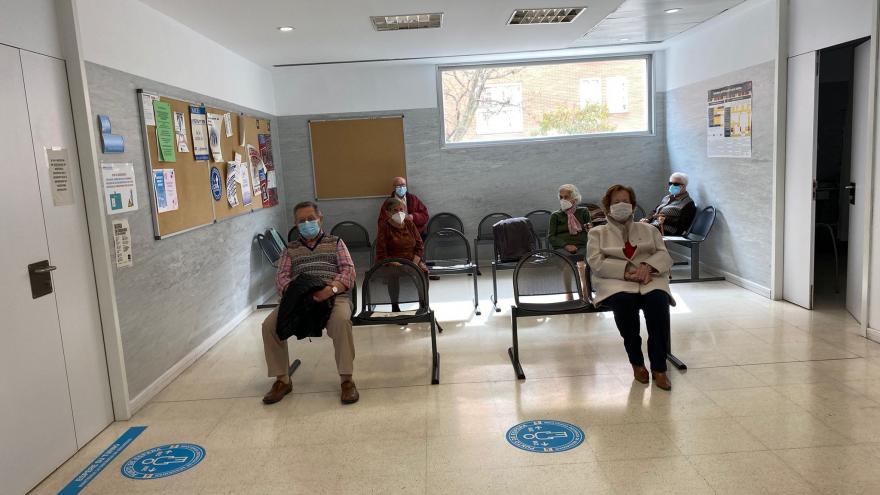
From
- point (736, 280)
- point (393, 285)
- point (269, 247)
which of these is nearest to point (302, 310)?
point (393, 285)

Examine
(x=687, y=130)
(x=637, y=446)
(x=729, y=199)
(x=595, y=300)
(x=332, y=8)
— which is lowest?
(x=637, y=446)

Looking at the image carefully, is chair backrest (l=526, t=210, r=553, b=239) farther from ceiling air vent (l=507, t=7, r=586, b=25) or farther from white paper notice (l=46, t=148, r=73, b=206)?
white paper notice (l=46, t=148, r=73, b=206)

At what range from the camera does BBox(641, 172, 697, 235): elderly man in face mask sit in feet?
22.9

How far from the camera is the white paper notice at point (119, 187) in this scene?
12.2 ft

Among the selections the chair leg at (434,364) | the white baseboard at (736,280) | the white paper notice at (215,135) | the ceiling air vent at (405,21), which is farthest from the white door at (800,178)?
the white paper notice at (215,135)

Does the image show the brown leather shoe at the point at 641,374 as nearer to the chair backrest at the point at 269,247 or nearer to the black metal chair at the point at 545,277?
the black metal chair at the point at 545,277

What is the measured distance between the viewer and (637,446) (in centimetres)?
310

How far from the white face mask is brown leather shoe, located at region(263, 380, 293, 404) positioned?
2488mm

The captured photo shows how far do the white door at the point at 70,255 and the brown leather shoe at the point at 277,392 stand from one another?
956 millimetres

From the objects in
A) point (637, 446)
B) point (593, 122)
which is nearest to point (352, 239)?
point (593, 122)

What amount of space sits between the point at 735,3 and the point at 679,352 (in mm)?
3372

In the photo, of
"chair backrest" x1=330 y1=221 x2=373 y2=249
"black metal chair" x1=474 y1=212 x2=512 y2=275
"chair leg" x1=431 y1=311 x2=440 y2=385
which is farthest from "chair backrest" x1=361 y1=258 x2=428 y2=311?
"chair backrest" x1=330 y1=221 x2=373 y2=249

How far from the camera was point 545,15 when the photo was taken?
5.64 meters

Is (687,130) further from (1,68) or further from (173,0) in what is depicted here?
(1,68)
